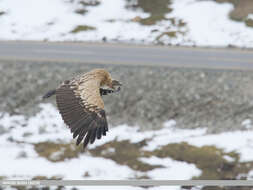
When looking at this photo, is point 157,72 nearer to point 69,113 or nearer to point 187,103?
point 187,103

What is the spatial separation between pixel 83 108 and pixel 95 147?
14.1 m

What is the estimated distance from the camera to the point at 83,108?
1275cm

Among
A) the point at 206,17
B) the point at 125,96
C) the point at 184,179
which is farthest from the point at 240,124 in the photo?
the point at 206,17

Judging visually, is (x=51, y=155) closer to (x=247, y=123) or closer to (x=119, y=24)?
(x=119, y=24)

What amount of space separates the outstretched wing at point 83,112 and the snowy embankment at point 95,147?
1291 centimetres

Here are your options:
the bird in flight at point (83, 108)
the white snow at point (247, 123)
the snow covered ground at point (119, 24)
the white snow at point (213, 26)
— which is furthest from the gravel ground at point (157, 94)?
the bird in flight at point (83, 108)

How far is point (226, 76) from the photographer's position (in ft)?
101

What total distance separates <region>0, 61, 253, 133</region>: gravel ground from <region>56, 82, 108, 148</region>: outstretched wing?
49.2 feet

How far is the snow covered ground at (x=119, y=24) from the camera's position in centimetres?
3297

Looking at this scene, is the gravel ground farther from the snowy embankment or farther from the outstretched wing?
the outstretched wing

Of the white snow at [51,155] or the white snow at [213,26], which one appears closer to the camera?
the white snow at [51,155]

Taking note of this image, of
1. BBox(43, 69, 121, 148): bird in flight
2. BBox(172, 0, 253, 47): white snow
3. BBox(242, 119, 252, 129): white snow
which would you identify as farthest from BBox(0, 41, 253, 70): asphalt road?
BBox(43, 69, 121, 148): bird in flight

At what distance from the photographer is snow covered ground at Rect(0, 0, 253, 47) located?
33.0m

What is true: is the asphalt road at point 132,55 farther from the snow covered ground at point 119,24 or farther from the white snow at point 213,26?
the white snow at point 213,26
